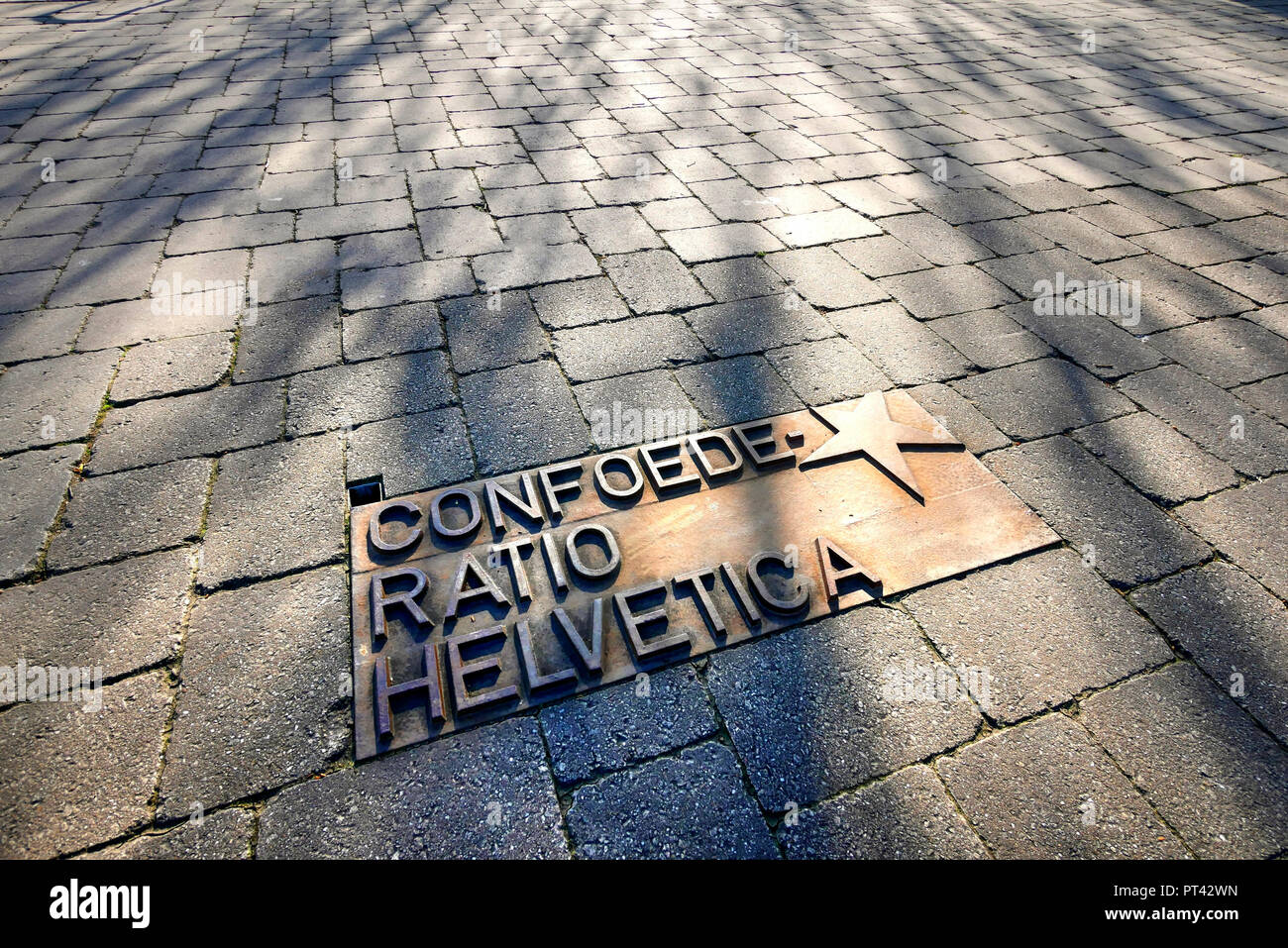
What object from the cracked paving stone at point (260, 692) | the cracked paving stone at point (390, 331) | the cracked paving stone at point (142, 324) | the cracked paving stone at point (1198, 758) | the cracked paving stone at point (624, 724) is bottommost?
the cracked paving stone at point (1198, 758)

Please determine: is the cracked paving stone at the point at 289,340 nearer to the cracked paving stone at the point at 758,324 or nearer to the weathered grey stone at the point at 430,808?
the cracked paving stone at the point at 758,324

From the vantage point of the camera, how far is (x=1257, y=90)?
22.8 feet

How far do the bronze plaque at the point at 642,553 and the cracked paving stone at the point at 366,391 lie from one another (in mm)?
576

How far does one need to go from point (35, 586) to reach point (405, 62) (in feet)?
20.6

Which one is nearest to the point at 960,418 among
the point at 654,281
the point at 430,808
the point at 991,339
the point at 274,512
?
the point at 991,339

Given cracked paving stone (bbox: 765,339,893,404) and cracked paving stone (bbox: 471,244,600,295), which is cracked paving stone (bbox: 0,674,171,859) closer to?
cracked paving stone (bbox: 471,244,600,295)

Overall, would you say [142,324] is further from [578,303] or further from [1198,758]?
[1198,758]

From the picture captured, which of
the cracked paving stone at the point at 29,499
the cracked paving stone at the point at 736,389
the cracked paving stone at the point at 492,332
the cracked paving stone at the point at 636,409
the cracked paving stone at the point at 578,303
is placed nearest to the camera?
the cracked paving stone at the point at 29,499

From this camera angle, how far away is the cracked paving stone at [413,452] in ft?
8.75

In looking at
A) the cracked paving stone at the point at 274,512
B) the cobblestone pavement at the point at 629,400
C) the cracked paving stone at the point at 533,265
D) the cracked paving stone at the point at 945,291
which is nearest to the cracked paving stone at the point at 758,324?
the cobblestone pavement at the point at 629,400

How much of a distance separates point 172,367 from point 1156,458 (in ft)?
14.4

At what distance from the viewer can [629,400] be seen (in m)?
3.04
